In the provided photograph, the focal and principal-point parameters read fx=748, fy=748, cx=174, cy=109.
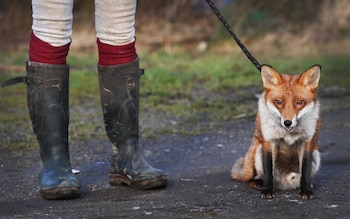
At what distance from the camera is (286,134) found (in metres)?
4.03

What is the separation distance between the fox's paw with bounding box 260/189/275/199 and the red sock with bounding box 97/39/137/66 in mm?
1031

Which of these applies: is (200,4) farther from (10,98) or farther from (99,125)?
(99,125)

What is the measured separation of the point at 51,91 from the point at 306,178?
1.43m

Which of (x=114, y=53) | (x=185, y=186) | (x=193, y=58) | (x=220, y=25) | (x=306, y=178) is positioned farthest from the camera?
(x=220, y=25)

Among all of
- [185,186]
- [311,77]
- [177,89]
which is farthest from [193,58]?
[311,77]

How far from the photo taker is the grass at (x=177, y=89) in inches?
251

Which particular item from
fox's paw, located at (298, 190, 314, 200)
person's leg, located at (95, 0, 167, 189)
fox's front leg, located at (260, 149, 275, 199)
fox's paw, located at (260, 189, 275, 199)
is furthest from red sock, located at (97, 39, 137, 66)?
fox's paw, located at (298, 190, 314, 200)

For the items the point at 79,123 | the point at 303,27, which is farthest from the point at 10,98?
the point at 303,27

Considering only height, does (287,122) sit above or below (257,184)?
above

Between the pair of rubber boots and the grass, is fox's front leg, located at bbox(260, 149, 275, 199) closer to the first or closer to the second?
the pair of rubber boots

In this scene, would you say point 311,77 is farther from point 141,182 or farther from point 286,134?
point 141,182

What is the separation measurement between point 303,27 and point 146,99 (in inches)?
168

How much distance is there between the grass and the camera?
6375mm

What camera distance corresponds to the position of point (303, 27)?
10.9 meters
